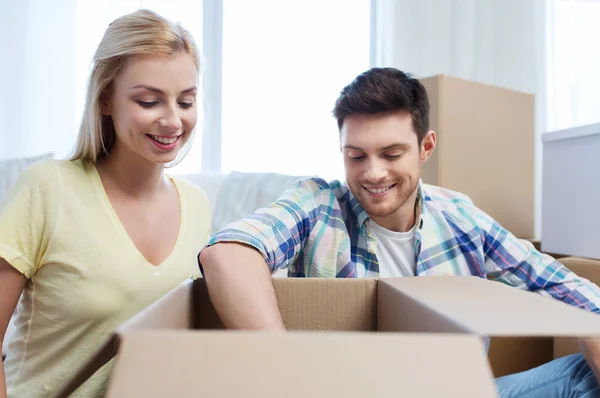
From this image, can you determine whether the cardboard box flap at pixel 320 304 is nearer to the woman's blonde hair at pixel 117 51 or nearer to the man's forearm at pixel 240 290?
the man's forearm at pixel 240 290

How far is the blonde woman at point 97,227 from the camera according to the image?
81cm

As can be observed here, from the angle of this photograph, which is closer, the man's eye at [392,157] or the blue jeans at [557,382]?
the blue jeans at [557,382]

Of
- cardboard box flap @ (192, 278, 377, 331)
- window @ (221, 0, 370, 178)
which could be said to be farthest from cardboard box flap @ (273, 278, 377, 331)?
window @ (221, 0, 370, 178)

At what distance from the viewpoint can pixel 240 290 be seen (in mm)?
619

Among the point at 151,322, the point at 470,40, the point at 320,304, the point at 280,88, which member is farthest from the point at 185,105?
the point at 470,40

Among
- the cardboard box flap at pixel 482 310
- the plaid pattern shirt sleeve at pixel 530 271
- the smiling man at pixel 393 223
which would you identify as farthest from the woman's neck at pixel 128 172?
the plaid pattern shirt sleeve at pixel 530 271

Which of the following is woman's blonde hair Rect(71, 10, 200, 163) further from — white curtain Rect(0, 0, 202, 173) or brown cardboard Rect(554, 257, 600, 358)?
white curtain Rect(0, 0, 202, 173)

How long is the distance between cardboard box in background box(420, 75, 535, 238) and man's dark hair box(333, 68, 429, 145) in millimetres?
429

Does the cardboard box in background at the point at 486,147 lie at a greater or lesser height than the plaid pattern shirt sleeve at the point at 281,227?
greater

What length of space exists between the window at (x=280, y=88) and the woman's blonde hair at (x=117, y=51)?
4.30 ft

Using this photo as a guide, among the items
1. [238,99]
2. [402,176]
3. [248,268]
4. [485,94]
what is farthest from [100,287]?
[238,99]

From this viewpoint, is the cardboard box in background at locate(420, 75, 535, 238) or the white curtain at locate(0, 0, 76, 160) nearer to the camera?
the cardboard box in background at locate(420, 75, 535, 238)

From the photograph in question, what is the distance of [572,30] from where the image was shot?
7.63ft

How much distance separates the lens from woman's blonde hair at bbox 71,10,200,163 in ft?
2.76
